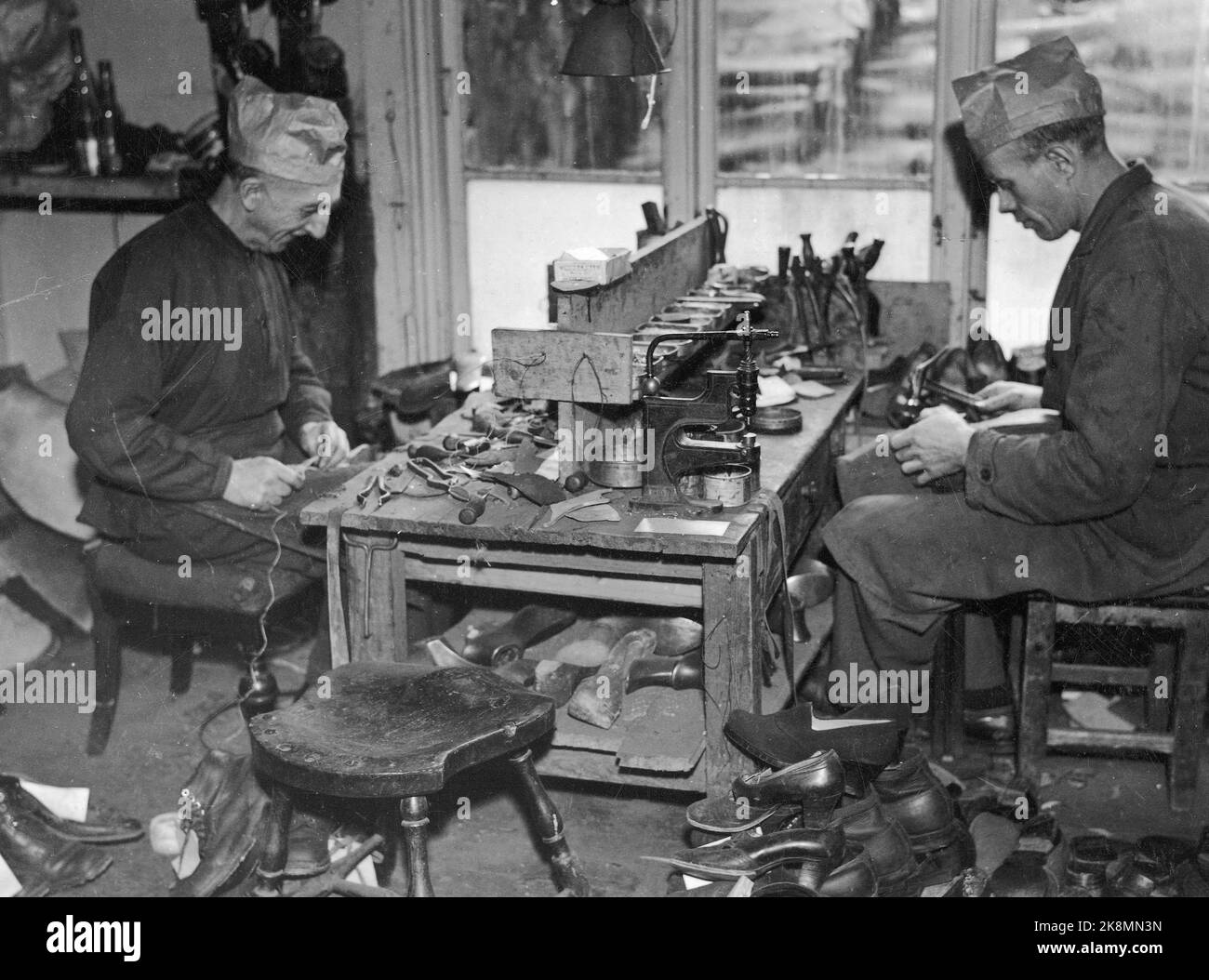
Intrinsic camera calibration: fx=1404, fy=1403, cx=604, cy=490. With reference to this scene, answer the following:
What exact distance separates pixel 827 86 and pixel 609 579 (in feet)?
9.30

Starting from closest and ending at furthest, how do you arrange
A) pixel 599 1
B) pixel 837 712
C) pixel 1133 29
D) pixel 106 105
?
pixel 837 712 < pixel 599 1 < pixel 1133 29 < pixel 106 105

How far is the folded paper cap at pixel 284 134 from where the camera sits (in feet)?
14.2

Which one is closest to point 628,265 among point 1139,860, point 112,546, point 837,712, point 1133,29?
point 837,712

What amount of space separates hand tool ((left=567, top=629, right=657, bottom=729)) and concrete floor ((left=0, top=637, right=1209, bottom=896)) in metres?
0.46

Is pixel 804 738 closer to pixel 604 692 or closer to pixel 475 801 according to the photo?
pixel 604 692

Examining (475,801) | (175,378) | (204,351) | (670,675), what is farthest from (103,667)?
(670,675)

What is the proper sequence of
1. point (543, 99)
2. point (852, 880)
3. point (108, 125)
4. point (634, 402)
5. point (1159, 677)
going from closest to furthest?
point (852, 880) → point (634, 402) → point (1159, 677) → point (108, 125) → point (543, 99)

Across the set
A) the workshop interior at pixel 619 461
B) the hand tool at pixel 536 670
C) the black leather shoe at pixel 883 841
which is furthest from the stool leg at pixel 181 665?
the black leather shoe at pixel 883 841

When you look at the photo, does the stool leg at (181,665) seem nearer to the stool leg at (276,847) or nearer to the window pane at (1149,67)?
the stool leg at (276,847)

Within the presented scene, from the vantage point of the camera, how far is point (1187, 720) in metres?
4.06

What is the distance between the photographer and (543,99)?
20.2ft
